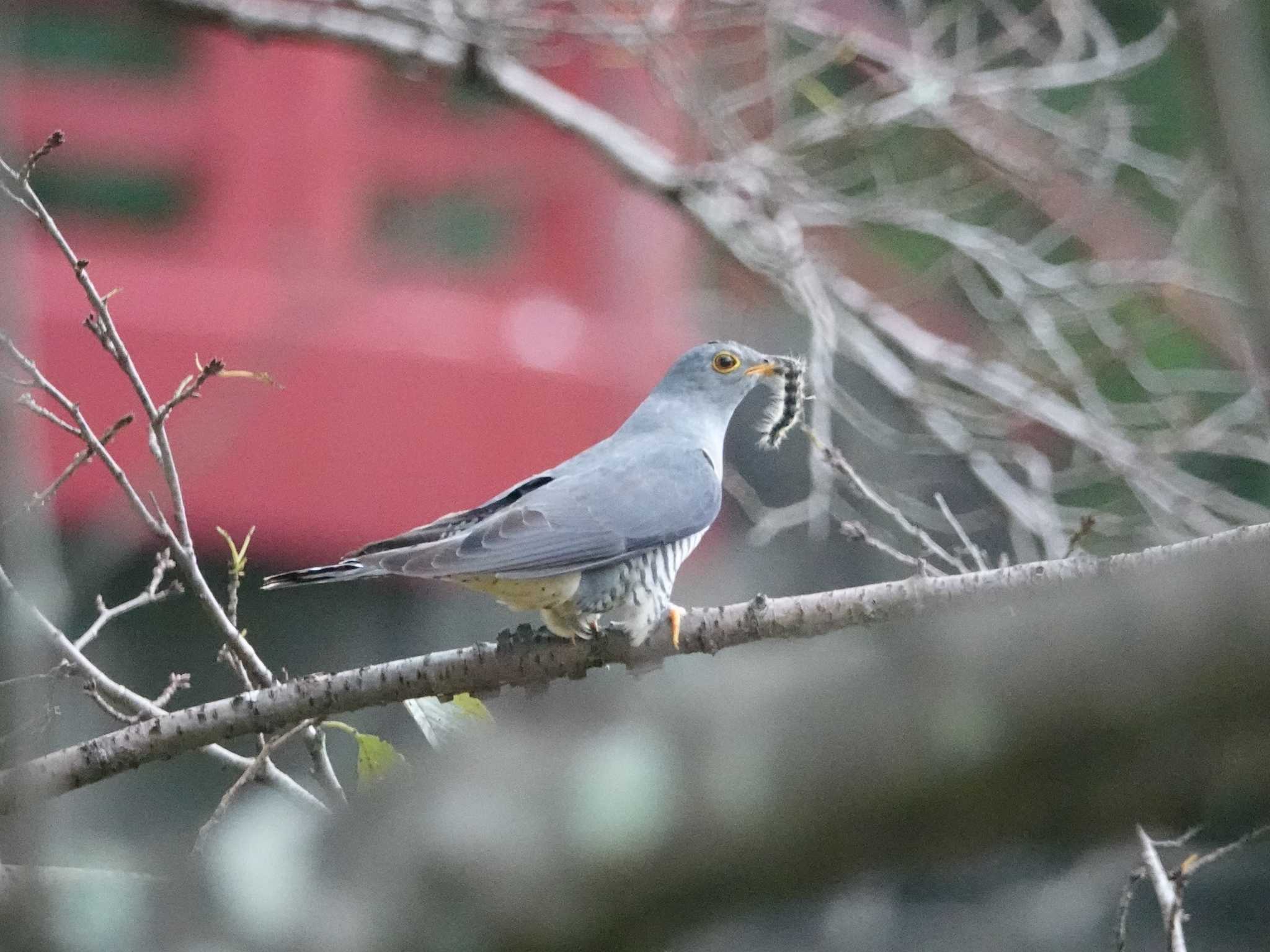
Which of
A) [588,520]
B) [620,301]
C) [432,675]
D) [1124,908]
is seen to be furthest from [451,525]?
[620,301]

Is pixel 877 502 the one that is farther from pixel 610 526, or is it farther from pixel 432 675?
pixel 432 675

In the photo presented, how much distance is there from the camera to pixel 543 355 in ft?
22.4

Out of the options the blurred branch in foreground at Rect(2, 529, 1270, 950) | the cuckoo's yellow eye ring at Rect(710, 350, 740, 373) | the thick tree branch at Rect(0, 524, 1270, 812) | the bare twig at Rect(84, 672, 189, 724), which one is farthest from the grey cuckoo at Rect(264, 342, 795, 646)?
the blurred branch in foreground at Rect(2, 529, 1270, 950)

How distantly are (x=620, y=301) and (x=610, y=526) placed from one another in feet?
15.1

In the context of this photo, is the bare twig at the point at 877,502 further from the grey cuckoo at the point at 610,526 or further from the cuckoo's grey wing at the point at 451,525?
the cuckoo's grey wing at the point at 451,525

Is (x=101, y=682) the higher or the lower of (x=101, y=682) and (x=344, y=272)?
the lower

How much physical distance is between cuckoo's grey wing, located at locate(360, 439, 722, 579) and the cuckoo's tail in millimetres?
34

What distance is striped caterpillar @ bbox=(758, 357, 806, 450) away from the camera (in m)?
2.92

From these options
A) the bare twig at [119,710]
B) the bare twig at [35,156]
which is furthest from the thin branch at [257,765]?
the bare twig at [35,156]

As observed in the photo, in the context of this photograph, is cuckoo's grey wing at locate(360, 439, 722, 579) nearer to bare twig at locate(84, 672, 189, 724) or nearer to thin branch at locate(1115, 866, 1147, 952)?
bare twig at locate(84, 672, 189, 724)

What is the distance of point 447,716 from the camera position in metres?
2.26

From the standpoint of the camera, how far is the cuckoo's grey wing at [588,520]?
2.54 metres

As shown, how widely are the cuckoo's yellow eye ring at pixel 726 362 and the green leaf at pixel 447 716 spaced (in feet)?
4.29

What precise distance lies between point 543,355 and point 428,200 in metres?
1.79
